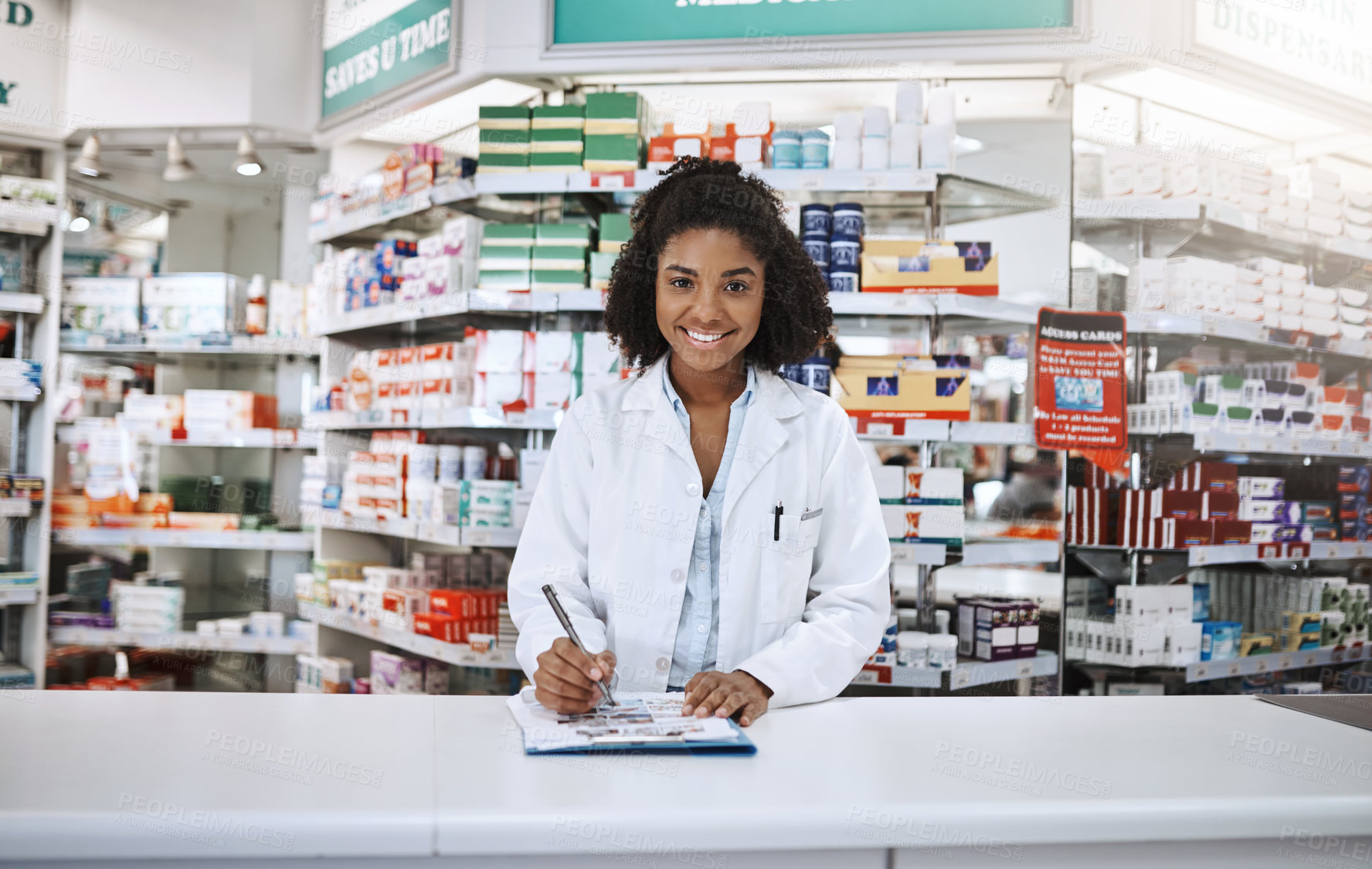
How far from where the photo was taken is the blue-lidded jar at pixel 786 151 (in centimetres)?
323

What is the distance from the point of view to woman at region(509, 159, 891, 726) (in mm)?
1741

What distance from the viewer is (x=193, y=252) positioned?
17.1ft

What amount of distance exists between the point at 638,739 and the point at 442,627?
7.72ft

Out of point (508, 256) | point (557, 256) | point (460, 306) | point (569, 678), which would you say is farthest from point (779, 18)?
point (569, 678)

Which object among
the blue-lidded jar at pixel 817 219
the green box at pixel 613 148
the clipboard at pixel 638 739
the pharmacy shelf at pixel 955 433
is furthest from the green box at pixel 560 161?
the clipboard at pixel 638 739

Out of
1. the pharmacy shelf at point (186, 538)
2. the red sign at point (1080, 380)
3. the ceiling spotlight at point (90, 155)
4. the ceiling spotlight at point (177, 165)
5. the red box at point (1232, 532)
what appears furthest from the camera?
the pharmacy shelf at point (186, 538)

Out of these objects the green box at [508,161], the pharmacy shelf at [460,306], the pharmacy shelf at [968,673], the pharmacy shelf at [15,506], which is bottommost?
the pharmacy shelf at [968,673]

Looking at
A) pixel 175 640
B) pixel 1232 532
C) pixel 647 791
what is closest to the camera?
pixel 647 791

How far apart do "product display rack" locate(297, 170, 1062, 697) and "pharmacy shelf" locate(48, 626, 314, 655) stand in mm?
354

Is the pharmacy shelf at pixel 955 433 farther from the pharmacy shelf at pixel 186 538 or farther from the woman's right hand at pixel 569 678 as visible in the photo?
the pharmacy shelf at pixel 186 538

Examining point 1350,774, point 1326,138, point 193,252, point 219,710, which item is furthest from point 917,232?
point 193,252

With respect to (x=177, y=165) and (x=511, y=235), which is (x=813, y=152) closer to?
(x=511, y=235)

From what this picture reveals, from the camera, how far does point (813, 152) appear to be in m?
3.21

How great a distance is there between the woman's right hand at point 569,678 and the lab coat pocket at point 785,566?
0.41 meters
